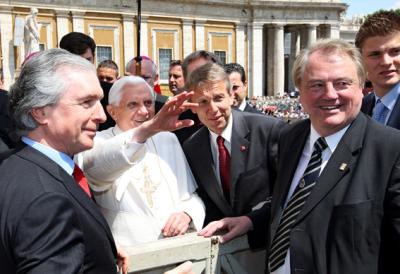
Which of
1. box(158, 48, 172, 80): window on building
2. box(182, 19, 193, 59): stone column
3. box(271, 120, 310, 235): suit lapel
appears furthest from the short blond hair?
box(182, 19, 193, 59): stone column

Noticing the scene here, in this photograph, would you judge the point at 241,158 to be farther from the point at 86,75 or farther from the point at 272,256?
the point at 86,75

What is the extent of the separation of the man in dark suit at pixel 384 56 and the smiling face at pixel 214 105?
100 centimetres

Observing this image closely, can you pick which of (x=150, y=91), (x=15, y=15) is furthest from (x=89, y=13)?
(x=150, y=91)

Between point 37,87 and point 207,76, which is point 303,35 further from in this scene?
point 37,87

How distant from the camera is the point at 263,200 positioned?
3045 mm

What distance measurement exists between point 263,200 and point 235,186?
219 millimetres

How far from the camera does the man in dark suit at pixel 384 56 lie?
3234 mm

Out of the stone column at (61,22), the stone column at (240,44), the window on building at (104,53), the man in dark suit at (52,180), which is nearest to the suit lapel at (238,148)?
the man in dark suit at (52,180)

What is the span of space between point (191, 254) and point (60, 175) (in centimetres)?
101

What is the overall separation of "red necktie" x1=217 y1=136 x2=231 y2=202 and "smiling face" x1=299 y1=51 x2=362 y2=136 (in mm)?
899

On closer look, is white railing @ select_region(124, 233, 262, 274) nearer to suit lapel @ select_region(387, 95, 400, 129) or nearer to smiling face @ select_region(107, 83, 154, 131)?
smiling face @ select_region(107, 83, 154, 131)

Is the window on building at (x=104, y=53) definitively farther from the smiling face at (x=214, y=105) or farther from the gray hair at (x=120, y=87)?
the smiling face at (x=214, y=105)

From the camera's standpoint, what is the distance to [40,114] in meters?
1.92

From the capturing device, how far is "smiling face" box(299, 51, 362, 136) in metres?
2.23
